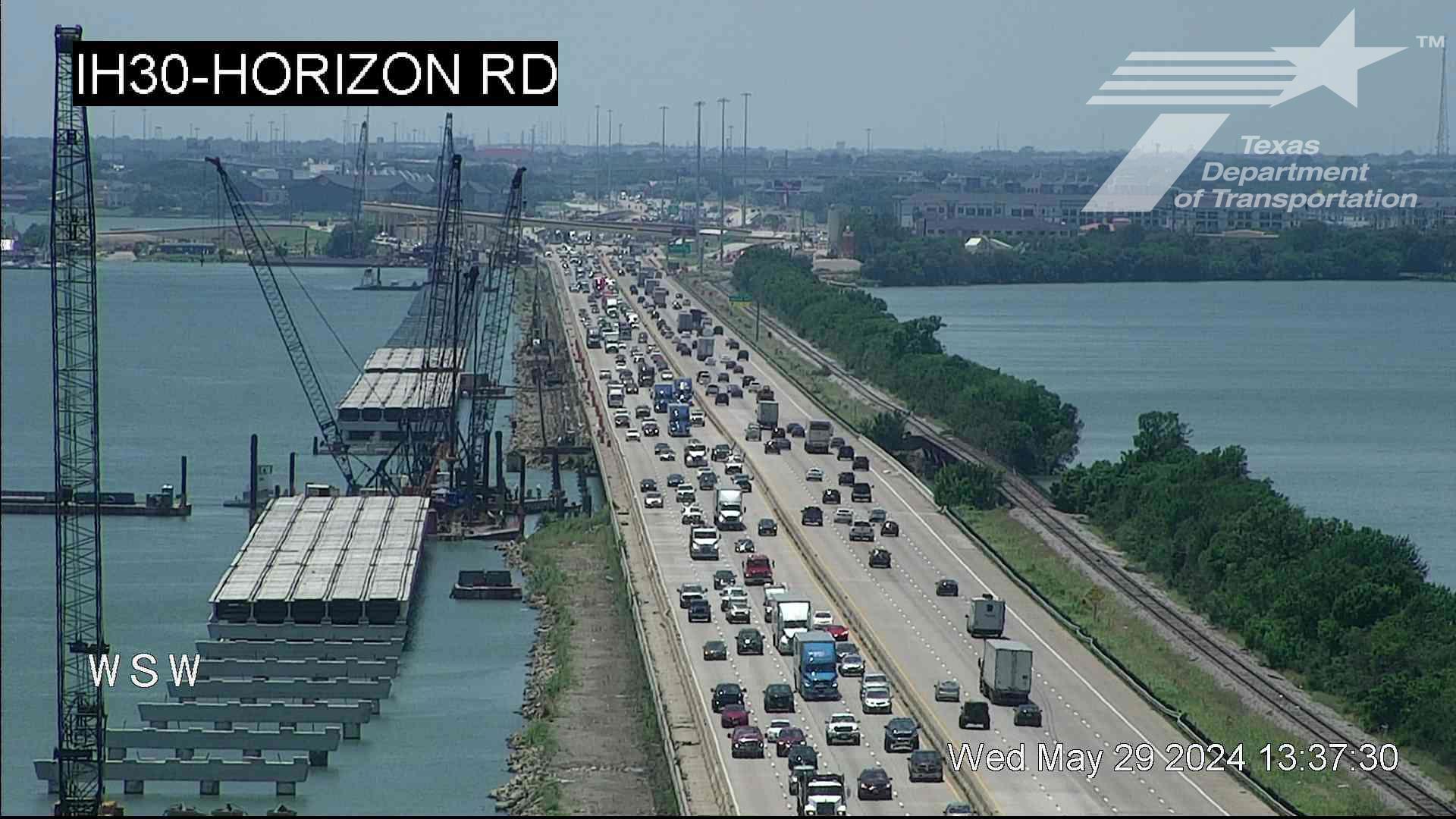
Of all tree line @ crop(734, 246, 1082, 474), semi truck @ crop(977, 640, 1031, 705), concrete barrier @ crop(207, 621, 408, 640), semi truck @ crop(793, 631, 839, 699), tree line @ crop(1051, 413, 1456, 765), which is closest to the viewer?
semi truck @ crop(977, 640, 1031, 705)

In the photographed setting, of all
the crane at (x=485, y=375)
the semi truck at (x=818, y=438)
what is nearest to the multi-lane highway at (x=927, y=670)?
the semi truck at (x=818, y=438)

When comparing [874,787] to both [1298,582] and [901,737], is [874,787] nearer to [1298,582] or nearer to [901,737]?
[901,737]

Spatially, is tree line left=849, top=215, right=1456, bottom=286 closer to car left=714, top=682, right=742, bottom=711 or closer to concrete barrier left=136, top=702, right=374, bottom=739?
concrete barrier left=136, top=702, right=374, bottom=739

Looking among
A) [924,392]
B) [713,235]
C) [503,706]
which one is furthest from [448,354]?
[713,235]

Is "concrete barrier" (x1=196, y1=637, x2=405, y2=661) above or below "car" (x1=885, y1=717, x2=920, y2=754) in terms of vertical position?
below

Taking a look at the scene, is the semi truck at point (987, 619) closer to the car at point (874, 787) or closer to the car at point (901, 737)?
the car at point (901, 737)

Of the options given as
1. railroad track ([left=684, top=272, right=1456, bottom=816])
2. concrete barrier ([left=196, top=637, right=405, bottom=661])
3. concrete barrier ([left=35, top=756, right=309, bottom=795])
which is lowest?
concrete barrier ([left=35, top=756, right=309, bottom=795])

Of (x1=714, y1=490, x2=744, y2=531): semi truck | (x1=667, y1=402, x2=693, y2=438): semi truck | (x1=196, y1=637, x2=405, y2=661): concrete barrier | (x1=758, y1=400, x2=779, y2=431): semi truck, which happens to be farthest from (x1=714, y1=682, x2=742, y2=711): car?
(x1=758, y1=400, x2=779, y2=431): semi truck
